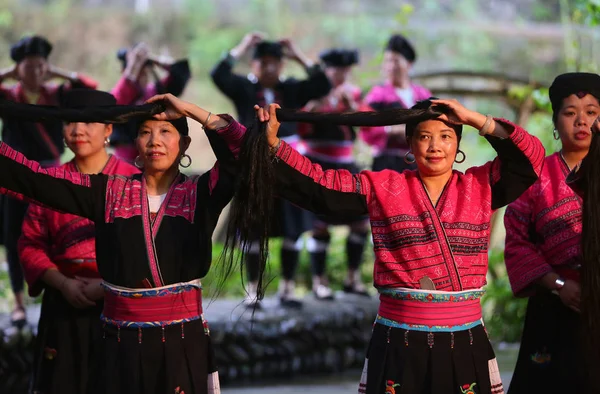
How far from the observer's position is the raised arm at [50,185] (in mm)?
3311

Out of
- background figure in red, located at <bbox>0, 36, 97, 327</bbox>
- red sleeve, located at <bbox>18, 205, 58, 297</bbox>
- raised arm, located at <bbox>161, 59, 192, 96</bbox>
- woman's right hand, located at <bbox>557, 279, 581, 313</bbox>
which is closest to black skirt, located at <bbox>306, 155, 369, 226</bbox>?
raised arm, located at <bbox>161, 59, 192, 96</bbox>

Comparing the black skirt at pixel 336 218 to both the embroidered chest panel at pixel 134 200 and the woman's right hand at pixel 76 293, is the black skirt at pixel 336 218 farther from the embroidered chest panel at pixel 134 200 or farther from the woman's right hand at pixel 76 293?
the embroidered chest panel at pixel 134 200

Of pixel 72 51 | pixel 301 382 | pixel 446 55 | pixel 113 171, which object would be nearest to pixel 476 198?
pixel 113 171

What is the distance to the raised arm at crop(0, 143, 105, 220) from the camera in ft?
10.9

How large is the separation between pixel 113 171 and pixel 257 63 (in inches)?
104

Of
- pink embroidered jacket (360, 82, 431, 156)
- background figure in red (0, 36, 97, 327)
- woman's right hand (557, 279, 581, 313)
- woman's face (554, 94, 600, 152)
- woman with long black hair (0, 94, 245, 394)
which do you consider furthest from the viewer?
pink embroidered jacket (360, 82, 431, 156)

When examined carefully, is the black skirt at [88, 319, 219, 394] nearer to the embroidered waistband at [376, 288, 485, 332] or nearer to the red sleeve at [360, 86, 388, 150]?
the embroidered waistband at [376, 288, 485, 332]

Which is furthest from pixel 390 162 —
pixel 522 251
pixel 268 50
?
pixel 522 251

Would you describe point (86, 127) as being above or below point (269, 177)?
above

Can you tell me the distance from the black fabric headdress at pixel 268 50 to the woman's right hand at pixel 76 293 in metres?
2.97

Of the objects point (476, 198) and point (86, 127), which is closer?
point (476, 198)

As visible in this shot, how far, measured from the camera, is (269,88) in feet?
21.7

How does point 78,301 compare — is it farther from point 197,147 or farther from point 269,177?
point 197,147

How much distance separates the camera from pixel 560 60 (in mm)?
11000
